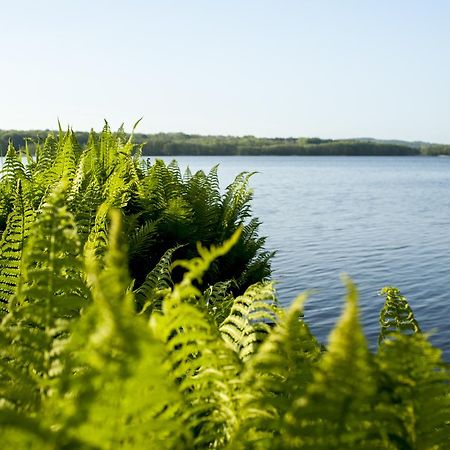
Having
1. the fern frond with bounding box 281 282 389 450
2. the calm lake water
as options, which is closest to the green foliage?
the fern frond with bounding box 281 282 389 450

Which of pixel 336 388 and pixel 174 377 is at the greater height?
pixel 336 388

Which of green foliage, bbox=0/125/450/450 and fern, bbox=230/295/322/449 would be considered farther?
fern, bbox=230/295/322/449

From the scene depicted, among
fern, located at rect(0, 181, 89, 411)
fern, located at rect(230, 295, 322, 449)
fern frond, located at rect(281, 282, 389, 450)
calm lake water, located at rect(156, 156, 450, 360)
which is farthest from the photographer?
calm lake water, located at rect(156, 156, 450, 360)

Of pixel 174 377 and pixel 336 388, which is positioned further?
pixel 174 377

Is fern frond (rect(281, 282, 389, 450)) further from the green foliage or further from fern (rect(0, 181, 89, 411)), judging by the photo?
fern (rect(0, 181, 89, 411))

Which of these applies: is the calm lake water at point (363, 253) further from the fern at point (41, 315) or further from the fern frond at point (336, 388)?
the fern frond at point (336, 388)

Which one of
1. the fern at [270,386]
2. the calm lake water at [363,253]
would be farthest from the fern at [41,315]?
the calm lake water at [363,253]

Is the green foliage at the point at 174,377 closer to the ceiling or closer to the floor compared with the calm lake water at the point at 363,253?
closer to the ceiling

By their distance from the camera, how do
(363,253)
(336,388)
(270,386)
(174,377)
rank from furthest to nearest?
(363,253)
(174,377)
(270,386)
(336,388)

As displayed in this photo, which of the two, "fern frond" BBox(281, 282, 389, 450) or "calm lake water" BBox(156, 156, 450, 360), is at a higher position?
"fern frond" BBox(281, 282, 389, 450)

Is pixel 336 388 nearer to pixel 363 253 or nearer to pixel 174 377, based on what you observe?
pixel 174 377

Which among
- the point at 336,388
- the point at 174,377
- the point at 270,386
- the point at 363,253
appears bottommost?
the point at 363,253

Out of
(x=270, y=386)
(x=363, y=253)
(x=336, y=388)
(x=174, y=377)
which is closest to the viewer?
(x=336, y=388)

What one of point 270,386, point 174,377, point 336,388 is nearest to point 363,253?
point 174,377
